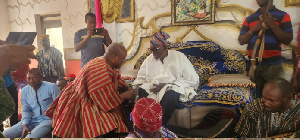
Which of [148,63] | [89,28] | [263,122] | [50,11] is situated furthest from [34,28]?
[263,122]

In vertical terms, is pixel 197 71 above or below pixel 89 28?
below

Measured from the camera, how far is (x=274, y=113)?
2.98 ft

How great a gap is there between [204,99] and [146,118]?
78 cm

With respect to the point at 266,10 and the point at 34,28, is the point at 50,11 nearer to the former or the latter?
the point at 34,28

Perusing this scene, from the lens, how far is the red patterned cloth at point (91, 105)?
102 centimetres

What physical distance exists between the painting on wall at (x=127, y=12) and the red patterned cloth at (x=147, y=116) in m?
0.78

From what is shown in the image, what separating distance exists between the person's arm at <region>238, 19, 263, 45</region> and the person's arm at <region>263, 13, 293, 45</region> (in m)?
A: 0.05

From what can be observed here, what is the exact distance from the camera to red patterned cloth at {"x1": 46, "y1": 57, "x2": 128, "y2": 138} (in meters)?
1.02

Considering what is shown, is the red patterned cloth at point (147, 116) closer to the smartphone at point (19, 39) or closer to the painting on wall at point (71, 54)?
the smartphone at point (19, 39)

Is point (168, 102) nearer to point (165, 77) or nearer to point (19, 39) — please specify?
point (165, 77)

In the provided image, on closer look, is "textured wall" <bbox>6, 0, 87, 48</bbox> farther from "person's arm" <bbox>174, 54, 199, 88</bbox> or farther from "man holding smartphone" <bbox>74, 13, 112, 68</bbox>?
"person's arm" <bbox>174, 54, 199, 88</bbox>

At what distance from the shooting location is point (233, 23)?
1392 millimetres

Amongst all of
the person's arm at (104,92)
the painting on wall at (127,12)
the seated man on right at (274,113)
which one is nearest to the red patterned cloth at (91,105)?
the person's arm at (104,92)

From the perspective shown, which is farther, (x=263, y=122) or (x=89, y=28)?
(x=89, y=28)
